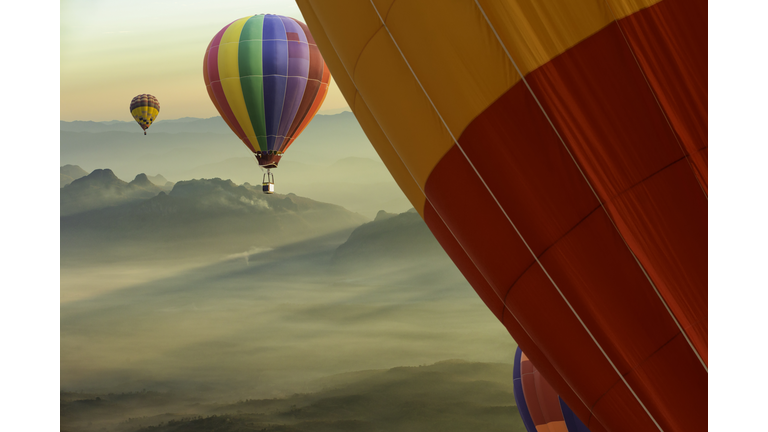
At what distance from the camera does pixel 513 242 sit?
2.26 meters

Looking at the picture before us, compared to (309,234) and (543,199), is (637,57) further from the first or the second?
(309,234)

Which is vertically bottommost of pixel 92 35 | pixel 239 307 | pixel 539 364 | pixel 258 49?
pixel 539 364

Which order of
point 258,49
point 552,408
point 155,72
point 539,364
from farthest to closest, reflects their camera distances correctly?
point 155,72
point 258,49
point 552,408
point 539,364

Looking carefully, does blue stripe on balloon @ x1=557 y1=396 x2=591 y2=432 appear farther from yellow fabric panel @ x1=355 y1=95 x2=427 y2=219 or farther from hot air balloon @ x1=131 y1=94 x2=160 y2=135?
hot air balloon @ x1=131 y1=94 x2=160 y2=135

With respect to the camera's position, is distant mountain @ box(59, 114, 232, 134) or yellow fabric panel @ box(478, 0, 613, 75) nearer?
yellow fabric panel @ box(478, 0, 613, 75)

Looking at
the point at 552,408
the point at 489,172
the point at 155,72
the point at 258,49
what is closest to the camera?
the point at 489,172

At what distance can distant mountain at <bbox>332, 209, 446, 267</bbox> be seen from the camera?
34.4 m

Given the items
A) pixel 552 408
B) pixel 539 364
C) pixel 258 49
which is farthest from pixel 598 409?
pixel 258 49

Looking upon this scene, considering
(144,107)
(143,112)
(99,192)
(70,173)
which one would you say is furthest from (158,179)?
(144,107)

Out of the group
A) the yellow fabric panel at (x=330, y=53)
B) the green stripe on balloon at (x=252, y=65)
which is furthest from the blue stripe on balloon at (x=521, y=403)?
the green stripe on balloon at (x=252, y=65)

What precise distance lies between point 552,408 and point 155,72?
23138 millimetres

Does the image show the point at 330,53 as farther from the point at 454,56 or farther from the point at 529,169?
the point at 529,169

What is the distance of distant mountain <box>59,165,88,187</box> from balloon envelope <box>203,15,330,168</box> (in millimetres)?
31051

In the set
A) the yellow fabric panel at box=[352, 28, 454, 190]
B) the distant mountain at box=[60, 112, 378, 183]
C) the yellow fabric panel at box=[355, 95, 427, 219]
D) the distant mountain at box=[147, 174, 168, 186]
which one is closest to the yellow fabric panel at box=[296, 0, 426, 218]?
the yellow fabric panel at box=[355, 95, 427, 219]
